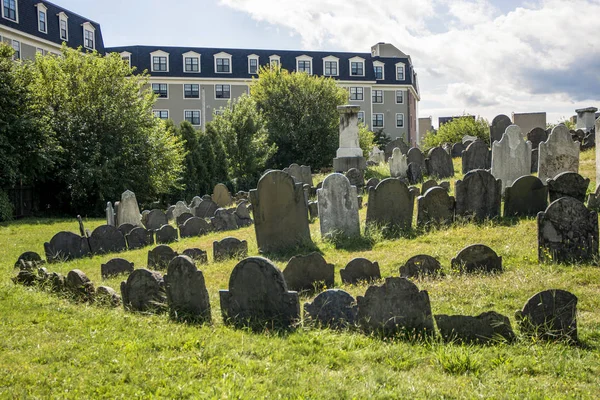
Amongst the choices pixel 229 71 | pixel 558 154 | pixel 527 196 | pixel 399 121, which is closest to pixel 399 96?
pixel 399 121

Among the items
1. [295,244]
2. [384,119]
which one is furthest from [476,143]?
[384,119]

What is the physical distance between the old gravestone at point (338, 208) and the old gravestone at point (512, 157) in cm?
503

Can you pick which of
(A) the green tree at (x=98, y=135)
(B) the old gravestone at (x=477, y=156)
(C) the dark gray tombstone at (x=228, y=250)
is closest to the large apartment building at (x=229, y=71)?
(A) the green tree at (x=98, y=135)

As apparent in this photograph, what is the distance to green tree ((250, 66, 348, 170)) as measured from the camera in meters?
38.4

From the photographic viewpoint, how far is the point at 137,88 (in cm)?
3088

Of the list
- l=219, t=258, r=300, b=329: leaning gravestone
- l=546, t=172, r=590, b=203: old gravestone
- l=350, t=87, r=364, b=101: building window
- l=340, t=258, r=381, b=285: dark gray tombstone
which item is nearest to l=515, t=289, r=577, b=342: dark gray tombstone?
l=219, t=258, r=300, b=329: leaning gravestone

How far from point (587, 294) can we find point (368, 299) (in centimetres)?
293

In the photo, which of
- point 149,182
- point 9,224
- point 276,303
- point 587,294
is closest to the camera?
point 276,303

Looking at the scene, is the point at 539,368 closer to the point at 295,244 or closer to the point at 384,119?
the point at 295,244

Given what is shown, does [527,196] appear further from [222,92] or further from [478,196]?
[222,92]

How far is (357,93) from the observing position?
206ft

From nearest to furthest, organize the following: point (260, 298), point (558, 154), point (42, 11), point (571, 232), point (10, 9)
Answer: point (260, 298) < point (571, 232) < point (558, 154) < point (10, 9) < point (42, 11)

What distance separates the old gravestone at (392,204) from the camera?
1249 cm

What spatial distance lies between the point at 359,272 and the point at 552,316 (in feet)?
11.0
